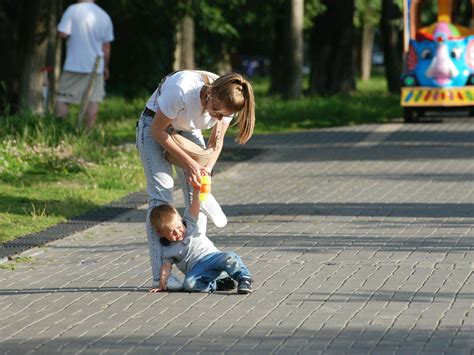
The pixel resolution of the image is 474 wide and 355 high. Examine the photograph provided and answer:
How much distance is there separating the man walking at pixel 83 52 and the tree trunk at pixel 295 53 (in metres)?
10.5

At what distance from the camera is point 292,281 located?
8383 millimetres

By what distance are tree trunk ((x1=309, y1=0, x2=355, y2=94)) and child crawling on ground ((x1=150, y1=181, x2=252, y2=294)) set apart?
22814mm

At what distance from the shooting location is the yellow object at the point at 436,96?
68.1 feet

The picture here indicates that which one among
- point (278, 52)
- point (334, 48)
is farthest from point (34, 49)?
point (278, 52)

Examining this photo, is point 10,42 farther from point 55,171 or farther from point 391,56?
point 391,56

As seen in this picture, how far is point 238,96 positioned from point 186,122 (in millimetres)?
493

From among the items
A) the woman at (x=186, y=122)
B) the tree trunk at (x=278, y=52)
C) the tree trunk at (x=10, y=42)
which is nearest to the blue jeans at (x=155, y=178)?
the woman at (x=186, y=122)

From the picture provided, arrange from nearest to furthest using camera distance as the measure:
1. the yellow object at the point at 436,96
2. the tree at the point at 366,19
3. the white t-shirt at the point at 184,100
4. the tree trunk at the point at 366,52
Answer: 1. the white t-shirt at the point at 184,100
2. the yellow object at the point at 436,96
3. the tree at the point at 366,19
4. the tree trunk at the point at 366,52

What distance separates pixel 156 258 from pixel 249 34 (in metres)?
32.7

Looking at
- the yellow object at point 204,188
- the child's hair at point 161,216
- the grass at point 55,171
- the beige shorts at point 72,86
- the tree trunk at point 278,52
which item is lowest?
the tree trunk at point 278,52

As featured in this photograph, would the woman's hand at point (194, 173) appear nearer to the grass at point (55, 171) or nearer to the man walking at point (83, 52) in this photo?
the grass at point (55, 171)

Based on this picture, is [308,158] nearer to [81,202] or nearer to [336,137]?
[336,137]

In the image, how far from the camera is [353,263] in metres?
9.02

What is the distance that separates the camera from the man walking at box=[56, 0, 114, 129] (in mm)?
17109
